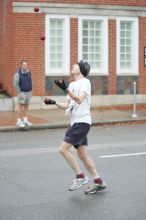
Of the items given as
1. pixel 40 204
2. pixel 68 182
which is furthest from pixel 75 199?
pixel 68 182

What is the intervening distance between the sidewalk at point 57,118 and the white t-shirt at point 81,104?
322 inches

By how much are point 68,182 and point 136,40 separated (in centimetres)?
1391

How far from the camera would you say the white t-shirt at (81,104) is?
8.61 m

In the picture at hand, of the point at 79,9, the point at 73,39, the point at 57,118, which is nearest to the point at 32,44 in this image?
the point at 73,39

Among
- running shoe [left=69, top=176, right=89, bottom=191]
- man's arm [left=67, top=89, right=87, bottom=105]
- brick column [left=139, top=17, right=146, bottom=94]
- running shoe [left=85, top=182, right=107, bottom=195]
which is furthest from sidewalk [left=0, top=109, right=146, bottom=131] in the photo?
man's arm [left=67, top=89, right=87, bottom=105]

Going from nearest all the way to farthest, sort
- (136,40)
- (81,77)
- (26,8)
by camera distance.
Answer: (81,77) < (26,8) < (136,40)

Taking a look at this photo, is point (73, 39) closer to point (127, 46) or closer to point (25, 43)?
point (25, 43)

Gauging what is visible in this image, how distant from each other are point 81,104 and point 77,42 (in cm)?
1338

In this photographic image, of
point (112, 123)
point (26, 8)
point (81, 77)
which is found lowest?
point (112, 123)

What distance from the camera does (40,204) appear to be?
8.07 meters

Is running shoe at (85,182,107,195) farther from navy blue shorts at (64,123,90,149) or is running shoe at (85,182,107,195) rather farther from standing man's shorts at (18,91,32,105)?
standing man's shorts at (18,91,32,105)

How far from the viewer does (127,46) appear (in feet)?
74.8

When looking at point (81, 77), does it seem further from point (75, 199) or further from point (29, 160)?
point (29, 160)

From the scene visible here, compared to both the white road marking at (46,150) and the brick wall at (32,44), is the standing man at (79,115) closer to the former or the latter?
the white road marking at (46,150)
